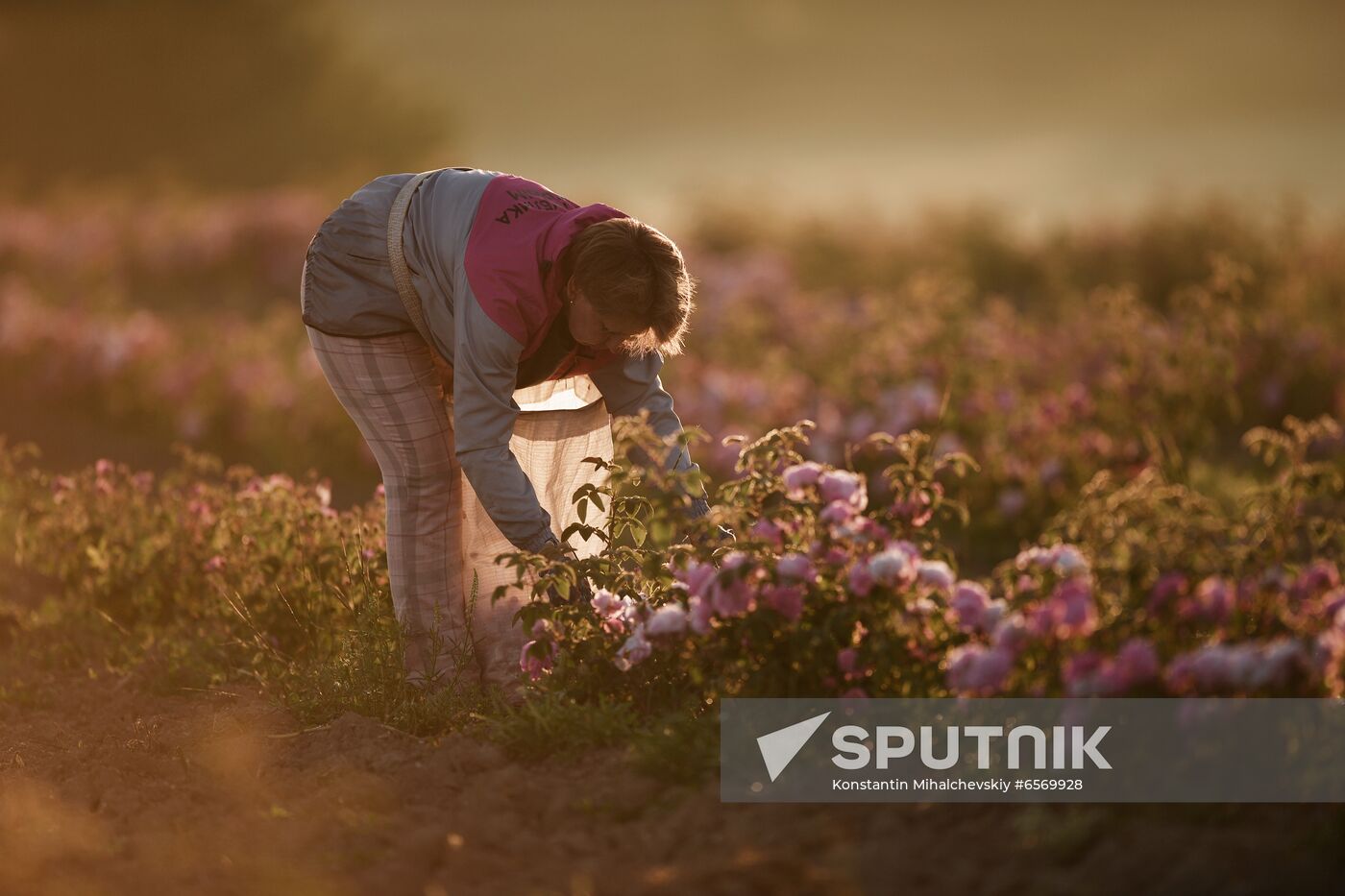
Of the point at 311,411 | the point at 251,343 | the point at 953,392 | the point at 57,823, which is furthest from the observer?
the point at 251,343

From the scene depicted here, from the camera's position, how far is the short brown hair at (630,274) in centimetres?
308

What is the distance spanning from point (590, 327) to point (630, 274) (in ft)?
0.69

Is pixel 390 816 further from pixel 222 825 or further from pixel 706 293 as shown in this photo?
pixel 706 293

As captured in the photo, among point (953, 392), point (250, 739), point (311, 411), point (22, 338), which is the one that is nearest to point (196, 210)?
point (22, 338)

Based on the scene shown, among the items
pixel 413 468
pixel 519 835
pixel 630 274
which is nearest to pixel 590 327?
pixel 630 274

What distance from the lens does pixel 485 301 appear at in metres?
3.15

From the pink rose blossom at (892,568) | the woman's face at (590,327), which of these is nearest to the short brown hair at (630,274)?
the woman's face at (590,327)

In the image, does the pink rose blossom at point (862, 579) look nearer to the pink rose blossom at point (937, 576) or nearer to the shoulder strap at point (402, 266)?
the pink rose blossom at point (937, 576)

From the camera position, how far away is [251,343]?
312 inches

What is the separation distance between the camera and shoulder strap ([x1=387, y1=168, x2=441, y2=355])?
135 inches

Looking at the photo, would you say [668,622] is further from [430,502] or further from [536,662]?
[430,502]

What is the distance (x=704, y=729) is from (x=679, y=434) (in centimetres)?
65

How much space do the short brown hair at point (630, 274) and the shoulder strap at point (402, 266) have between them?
48 centimetres

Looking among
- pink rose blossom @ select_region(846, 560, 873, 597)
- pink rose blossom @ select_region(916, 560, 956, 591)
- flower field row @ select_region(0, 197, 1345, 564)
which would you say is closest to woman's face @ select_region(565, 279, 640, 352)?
pink rose blossom @ select_region(846, 560, 873, 597)
